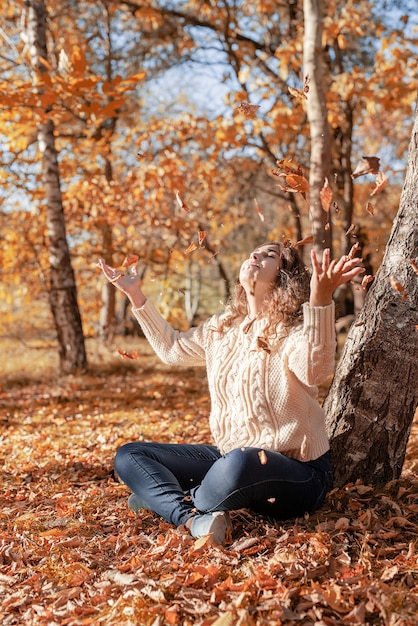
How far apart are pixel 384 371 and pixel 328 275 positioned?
31.9 inches

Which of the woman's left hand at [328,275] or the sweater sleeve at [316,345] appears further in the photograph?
the sweater sleeve at [316,345]

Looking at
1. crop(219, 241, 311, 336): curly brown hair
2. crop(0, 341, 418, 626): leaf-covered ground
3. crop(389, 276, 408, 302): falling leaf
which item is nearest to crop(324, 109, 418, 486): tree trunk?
crop(389, 276, 408, 302): falling leaf

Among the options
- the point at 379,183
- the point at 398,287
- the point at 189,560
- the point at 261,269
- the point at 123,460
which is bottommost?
the point at 189,560

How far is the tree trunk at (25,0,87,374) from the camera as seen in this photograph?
6902 millimetres

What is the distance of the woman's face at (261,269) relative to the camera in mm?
2760

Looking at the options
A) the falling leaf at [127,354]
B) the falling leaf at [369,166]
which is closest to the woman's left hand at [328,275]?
the falling leaf at [369,166]

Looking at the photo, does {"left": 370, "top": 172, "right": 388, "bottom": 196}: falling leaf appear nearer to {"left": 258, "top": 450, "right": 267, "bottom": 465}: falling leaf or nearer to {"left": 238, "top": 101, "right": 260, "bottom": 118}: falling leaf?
{"left": 238, "top": 101, "right": 260, "bottom": 118}: falling leaf

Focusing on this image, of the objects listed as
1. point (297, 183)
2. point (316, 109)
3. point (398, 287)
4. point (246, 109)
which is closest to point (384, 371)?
point (398, 287)

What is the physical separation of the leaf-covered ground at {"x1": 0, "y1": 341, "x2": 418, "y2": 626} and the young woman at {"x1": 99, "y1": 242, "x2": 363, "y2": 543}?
136 mm

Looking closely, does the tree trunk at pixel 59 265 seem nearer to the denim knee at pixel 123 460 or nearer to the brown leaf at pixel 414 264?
the denim knee at pixel 123 460

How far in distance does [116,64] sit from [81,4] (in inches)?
41.5

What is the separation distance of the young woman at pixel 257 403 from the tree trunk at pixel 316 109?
2.53 metres

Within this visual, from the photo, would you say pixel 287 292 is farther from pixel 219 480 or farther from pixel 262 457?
pixel 219 480

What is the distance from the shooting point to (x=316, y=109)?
17.7 feet
